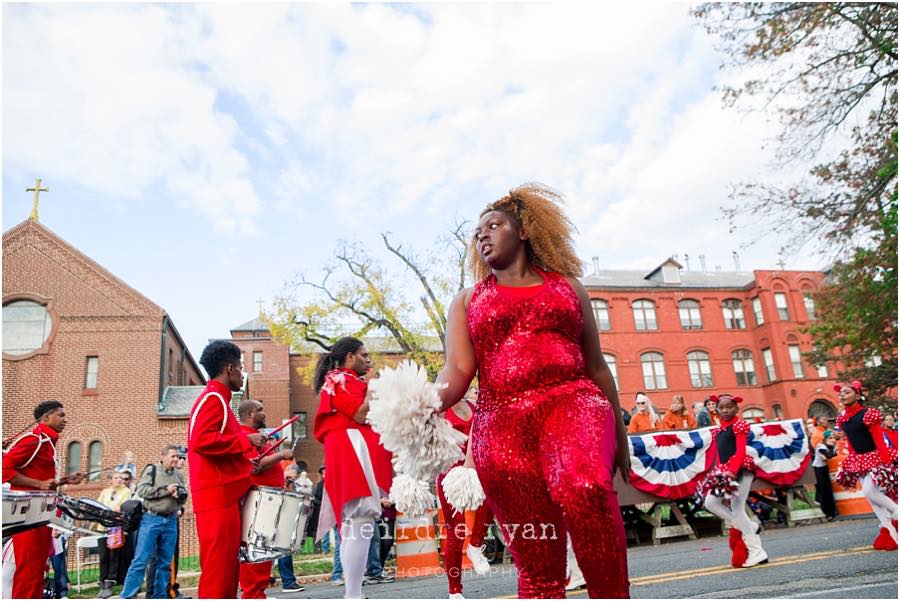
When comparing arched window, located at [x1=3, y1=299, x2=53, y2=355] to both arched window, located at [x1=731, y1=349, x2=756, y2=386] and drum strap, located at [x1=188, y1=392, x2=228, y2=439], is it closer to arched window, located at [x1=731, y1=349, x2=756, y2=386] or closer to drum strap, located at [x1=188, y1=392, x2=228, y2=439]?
drum strap, located at [x1=188, y1=392, x2=228, y2=439]

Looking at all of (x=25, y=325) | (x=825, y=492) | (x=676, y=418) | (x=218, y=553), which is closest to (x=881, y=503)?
(x=676, y=418)

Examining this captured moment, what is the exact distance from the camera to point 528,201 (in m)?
3.39

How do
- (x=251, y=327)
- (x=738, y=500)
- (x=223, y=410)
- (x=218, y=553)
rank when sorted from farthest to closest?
1. (x=251, y=327)
2. (x=738, y=500)
3. (x=223, y=410)
4. (x=218, y=553)

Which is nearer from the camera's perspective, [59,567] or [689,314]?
[59,567]

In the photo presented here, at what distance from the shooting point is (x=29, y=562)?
6473mm

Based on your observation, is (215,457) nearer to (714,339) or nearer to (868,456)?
(868,456)

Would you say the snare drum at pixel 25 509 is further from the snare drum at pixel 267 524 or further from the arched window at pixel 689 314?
the arched window at pixel 689 314

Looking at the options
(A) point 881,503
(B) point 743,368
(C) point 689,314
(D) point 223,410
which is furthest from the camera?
(C) point 689,314

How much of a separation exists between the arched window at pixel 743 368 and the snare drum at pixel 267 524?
43933 millimetres

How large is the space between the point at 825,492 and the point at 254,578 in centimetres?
1295

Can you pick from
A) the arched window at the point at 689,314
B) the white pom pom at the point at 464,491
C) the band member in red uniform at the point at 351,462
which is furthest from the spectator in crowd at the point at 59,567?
the arched window at the point at 689,314

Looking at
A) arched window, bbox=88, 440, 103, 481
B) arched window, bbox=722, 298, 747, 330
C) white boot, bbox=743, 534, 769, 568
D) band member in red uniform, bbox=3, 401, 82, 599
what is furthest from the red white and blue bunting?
arched window, bbox=722, 298, 747, 330

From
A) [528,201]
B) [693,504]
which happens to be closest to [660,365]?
[693,504]

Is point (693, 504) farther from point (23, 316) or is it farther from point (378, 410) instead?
point (23, 316)
